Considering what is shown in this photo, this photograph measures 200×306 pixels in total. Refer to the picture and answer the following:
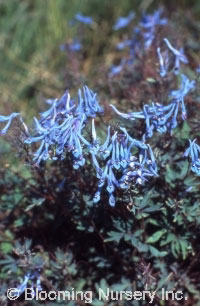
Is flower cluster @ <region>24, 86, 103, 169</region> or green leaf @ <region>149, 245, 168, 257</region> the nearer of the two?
flower cluster @ <region>24, 86, 103, 169</region>

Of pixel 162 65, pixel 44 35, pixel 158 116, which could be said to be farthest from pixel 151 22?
pixel 44 35

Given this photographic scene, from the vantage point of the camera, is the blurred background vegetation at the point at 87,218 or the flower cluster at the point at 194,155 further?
the blurred background vegetation at the point at 87,218

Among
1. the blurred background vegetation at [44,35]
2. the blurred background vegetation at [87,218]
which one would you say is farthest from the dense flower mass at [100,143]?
the blurred background vegetation at [44,35]

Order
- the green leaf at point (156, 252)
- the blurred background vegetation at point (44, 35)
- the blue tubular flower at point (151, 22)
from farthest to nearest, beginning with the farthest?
the blurred background vegetation at point (44, 35) < the blue tubular flower at point (151, 22) < the green leaf at point (156, 252)

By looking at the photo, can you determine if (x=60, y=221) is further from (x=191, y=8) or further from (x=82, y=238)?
(x=191, y=8)

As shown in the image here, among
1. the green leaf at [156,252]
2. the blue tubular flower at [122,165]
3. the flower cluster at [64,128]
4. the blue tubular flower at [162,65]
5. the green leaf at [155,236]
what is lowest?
the green leaf at [156,252]

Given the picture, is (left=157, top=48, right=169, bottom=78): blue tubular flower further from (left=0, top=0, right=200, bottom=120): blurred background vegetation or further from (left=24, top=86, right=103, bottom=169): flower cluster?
(left=0, top=0, right=200, bottom=120): blurred background vegetation

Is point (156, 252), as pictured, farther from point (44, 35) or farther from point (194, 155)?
point (44, 35)

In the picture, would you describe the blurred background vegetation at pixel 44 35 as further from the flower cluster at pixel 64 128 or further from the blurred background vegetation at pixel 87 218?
the flower cluster at pixel 64 128

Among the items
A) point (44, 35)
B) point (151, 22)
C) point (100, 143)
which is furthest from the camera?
point (44, 35)

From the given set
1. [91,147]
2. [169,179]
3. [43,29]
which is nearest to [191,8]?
[43,29]

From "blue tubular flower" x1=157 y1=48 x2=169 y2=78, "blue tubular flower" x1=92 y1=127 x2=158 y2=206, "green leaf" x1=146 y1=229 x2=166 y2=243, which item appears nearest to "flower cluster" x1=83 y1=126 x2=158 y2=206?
→ "blue tubular flower" x1=92 y1=127 x2=158 y2=206
